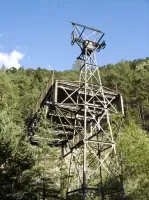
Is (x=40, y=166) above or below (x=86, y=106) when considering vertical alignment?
below

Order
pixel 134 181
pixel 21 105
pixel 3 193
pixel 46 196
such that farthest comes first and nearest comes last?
pixel 21 105 → pixel 134 181 → pixel 46 196 → pixel 3 193

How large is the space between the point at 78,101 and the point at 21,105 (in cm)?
3221

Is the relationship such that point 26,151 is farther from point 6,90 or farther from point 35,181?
point 6,90

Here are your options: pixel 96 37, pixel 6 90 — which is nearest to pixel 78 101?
pixel 96 37

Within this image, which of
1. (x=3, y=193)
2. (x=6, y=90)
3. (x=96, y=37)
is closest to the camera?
(x=3, y=193)

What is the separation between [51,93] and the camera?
15.7 meters

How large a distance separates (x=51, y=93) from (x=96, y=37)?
5641mm

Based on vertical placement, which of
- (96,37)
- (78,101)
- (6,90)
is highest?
(6,90)

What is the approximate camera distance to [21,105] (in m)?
47.6

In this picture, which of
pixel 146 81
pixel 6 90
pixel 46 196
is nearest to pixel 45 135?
pixel 46 196

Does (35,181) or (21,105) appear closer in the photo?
(35,181)

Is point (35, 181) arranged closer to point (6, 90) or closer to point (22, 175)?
point (22, 175)

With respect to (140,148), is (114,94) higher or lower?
higher

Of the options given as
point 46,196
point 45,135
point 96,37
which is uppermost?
point 96,37
